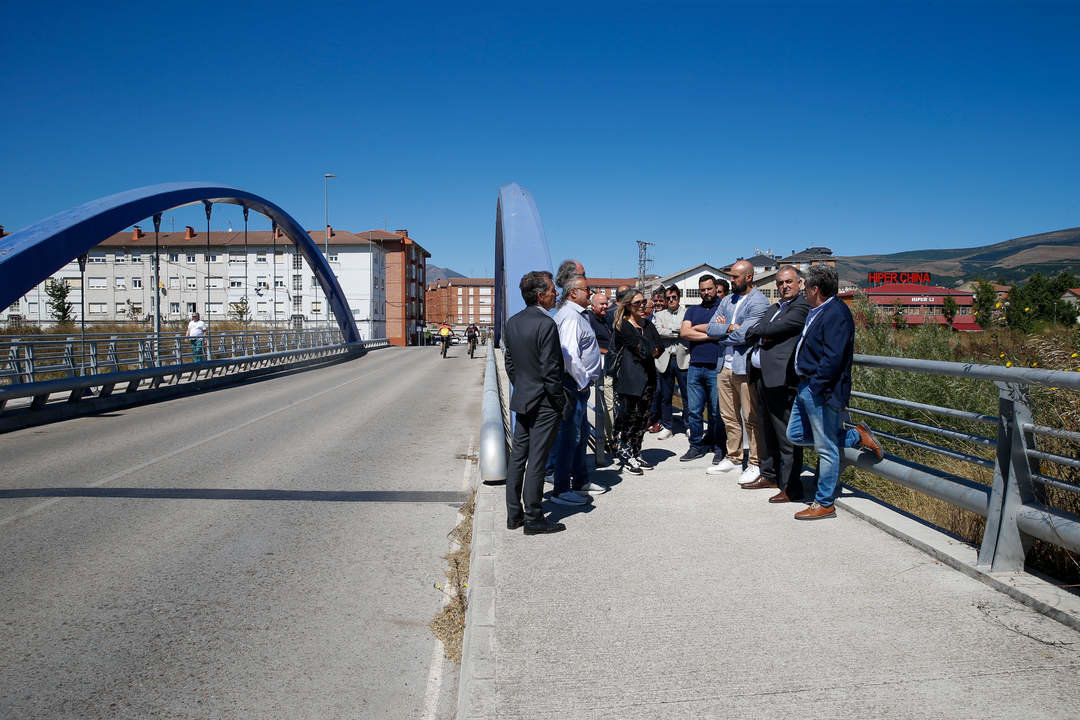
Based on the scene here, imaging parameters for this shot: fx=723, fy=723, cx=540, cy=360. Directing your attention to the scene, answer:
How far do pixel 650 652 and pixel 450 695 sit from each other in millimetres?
903

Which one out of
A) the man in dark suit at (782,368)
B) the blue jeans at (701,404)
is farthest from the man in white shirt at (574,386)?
the blue jeans at (701,404)

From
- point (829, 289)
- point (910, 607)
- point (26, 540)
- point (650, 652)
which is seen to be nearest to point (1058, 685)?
point (910, 607)

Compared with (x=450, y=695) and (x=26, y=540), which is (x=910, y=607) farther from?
(x=26, y=540)

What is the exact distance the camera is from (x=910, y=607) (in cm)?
349

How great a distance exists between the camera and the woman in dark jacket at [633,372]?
6684 millimetres

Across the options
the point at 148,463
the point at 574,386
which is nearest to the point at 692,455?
the point at 574,386

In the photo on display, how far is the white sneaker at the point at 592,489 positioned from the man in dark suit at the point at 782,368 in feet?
4.49

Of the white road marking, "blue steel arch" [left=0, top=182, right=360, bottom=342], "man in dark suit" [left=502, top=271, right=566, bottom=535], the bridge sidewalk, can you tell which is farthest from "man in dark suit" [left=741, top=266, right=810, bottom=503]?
"blue steel arch" [left=0, top=182, right=360, bottom=342]

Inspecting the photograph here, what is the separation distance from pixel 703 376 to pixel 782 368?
1.83 meters

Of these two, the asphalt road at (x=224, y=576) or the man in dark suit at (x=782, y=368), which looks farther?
the man in dark suit at (x=782, y=368)

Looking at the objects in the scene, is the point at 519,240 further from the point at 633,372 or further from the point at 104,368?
the point at 104,368

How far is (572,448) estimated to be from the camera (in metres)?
5.66

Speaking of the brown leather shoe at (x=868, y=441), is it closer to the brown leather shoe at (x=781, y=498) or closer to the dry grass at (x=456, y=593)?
the brown leather shoe at (x=781, y=498)

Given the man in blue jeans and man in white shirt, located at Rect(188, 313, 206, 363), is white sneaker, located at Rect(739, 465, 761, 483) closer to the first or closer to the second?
the man in blue jeans
